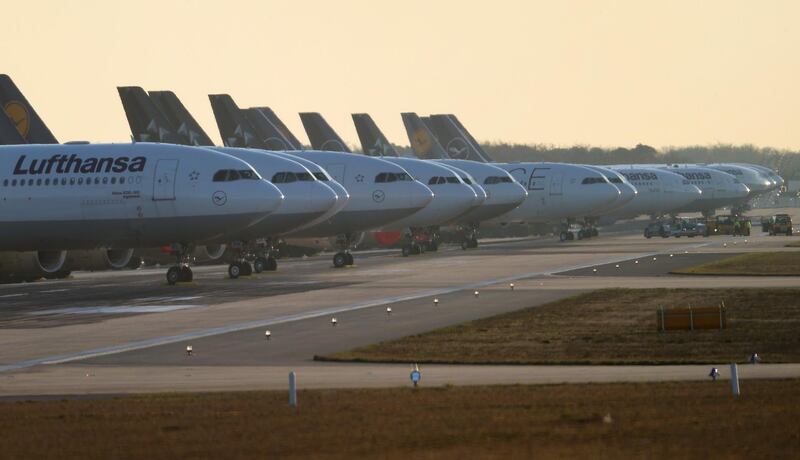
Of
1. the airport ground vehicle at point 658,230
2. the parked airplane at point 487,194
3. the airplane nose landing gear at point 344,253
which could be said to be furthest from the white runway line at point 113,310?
the airport ground vehicle at point 658,230

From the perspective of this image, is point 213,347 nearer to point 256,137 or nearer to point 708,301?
point 708,301

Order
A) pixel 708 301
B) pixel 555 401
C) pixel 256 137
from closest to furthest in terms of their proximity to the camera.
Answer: pixel 555 401 < pixel 708 301 < pixel 256 137

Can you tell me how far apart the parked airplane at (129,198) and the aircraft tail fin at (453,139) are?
67.8 metres

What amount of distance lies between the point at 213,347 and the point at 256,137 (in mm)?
63113

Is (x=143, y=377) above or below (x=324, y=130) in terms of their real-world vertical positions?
below

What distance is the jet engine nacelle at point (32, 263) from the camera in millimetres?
70500

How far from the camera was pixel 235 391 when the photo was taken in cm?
2964

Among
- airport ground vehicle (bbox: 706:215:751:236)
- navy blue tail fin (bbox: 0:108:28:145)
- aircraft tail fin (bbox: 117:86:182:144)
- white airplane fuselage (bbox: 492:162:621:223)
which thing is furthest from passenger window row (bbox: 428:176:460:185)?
airport ground vehicle (bbox: 706:215:751:236)

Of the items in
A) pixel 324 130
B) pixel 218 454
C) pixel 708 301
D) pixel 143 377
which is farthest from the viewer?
pixel 324 130


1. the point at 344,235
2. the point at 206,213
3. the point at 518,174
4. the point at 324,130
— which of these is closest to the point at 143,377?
the point at 206,213

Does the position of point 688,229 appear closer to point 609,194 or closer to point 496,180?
point 609,194

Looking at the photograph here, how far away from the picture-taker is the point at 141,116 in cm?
8869

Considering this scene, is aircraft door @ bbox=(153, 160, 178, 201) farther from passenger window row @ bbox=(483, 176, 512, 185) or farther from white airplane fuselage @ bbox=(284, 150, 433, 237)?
passenger window row @ bbox=(483, 176, 512, 185)

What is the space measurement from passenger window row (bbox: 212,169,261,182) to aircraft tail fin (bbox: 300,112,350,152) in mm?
42701
